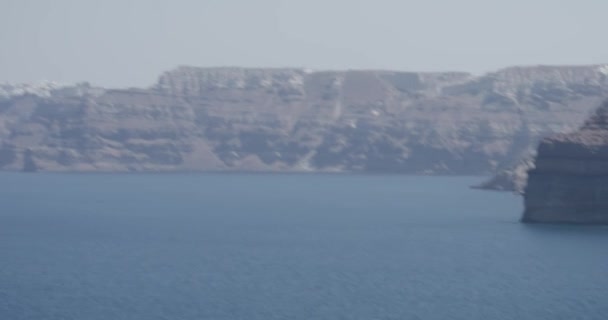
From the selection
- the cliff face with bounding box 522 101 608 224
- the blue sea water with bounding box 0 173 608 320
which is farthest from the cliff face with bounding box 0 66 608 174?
the cliff face with bounding box 522 101 608 224

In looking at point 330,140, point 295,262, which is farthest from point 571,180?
point 330,140

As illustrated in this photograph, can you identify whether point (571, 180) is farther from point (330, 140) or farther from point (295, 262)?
point (330, 140)

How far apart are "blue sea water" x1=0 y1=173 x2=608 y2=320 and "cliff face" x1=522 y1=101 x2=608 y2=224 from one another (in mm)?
1082

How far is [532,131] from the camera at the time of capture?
182625 millimetres

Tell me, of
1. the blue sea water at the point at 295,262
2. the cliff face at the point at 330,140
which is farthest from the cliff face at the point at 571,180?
the cliff face at the point at 330,140

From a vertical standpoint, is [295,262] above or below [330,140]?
above

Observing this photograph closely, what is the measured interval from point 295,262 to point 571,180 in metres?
16.2

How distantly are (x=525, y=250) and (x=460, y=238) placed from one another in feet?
26.8

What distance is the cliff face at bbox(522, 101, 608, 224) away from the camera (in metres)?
66.1

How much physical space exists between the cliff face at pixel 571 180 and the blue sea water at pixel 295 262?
1.08 meters

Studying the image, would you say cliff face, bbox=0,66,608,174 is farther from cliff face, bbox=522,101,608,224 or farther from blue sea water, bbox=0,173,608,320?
cliff face, bbox=522,101,608,224

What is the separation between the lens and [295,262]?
57.4 m

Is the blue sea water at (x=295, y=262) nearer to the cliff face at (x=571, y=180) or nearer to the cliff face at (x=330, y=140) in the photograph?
the cliff face at (x=571, y=180)

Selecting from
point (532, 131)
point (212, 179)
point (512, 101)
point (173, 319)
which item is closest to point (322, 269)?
point (173, 319)
